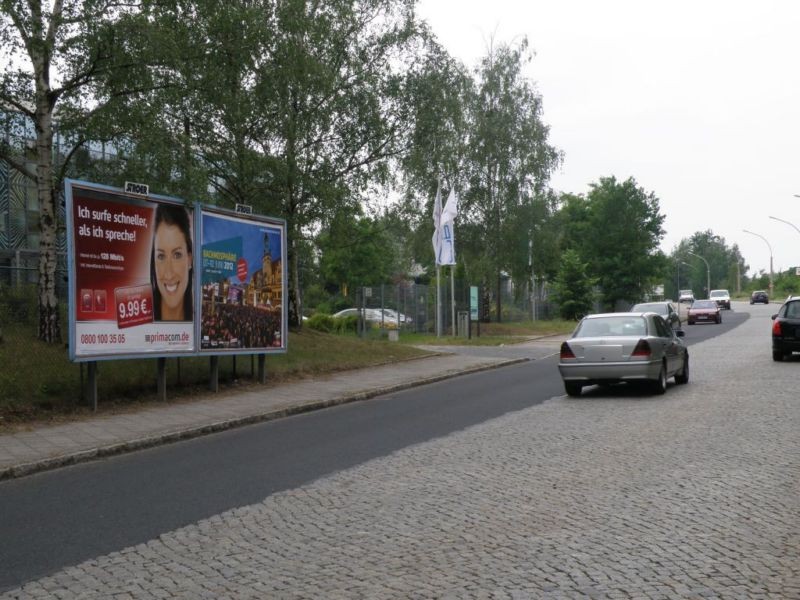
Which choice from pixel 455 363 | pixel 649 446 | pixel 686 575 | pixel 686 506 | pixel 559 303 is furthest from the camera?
pixel 559 303

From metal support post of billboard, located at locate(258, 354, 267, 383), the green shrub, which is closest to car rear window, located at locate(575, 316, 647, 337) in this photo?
metal support post of billboard, located at locate(258, 354, 267, 383)

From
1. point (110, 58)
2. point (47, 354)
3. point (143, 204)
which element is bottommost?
point (47, 354)

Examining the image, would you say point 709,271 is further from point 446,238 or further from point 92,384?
point 92,384

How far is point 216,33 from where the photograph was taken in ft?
58.1

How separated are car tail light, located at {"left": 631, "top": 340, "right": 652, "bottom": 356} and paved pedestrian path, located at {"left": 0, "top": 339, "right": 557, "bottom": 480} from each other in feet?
16.7

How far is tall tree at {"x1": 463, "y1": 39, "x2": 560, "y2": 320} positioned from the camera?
4734cm

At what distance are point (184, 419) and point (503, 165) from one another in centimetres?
3642

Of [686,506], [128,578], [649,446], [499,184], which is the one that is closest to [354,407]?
[649,446]

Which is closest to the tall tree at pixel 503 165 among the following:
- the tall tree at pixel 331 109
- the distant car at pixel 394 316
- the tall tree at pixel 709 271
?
the distant car at pixel 394 316

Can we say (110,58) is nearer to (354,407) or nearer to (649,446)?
(354,407)

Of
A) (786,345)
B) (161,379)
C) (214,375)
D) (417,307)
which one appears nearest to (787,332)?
(786,345)

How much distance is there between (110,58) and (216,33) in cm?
272

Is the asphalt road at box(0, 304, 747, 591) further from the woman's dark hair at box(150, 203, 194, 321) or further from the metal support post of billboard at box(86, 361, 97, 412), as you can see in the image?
the woman's dark hair at box(150, 203, 194, 321)

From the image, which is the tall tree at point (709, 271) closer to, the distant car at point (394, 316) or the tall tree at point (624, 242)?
the tall tree at point (624, 242)
